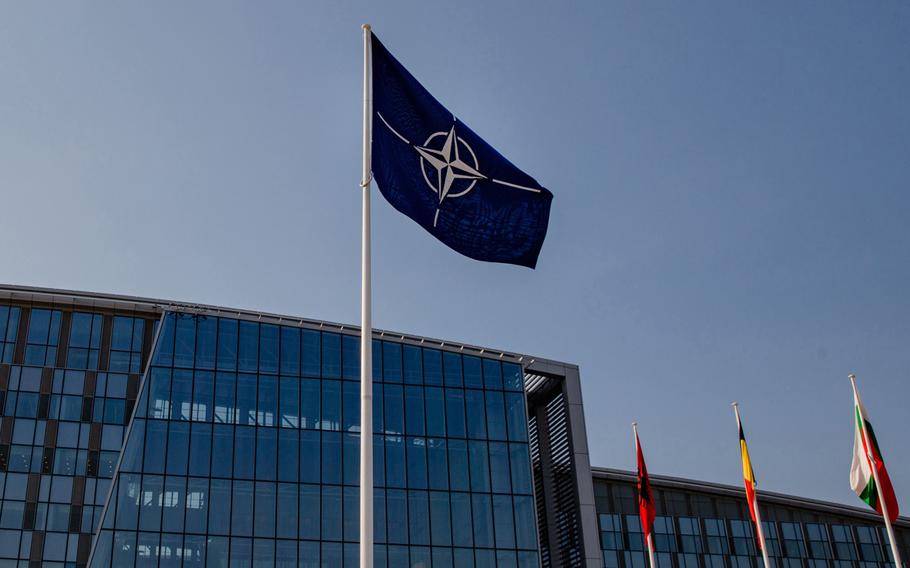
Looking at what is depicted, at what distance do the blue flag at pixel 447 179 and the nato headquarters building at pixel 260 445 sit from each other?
99.0ft

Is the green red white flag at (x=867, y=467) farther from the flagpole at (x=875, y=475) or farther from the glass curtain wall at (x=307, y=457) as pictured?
the glass curtain wall at (x=307, y=457)

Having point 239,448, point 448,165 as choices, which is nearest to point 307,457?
point 239,448

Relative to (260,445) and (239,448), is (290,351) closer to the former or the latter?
(260,445)

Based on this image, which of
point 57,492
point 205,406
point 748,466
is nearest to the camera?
point 748,466

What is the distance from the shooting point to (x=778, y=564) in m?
60.8

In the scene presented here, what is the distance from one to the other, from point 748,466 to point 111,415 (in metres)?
26.9

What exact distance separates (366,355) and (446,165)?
3905 mm

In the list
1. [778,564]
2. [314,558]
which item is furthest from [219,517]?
[778,564]

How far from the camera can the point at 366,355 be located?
15.9m

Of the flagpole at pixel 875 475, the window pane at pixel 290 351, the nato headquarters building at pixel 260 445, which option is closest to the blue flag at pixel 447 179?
the flagpole at pixel 875 475

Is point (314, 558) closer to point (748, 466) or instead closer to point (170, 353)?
point (170, 353)

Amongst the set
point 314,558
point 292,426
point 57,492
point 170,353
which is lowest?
point 314,558

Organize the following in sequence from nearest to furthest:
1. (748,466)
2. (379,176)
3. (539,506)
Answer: (379,176), (748,466), (539,506)

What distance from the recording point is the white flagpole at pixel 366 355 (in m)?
14.9
